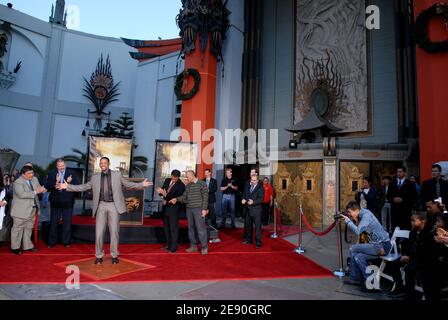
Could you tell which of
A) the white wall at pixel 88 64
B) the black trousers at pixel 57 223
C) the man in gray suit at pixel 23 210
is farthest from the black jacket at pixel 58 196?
the white wall at pixel 88 64

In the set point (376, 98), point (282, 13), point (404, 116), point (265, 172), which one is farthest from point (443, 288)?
point (282, 13)

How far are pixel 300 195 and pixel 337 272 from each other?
631 centimetres

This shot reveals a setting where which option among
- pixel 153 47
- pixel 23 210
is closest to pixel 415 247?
pixel 23 210

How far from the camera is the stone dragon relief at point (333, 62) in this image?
12.4 metres

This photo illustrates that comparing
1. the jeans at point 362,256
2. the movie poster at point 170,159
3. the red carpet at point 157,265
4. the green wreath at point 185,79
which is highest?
the green wreath at point 185,79

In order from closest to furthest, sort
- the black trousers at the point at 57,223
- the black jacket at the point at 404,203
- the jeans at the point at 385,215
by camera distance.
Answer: the black trousers at the point at 57,223 → the black jacket at the point at 404,203 → the jeans at the point at 385,215

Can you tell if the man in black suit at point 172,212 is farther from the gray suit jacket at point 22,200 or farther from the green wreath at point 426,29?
the green wreath at point 426,29

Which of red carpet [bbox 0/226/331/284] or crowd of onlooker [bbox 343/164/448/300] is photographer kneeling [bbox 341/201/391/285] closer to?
crowd of onlooker [bbox 343/164/448/300]

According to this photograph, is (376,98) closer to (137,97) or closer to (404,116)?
(404,116)

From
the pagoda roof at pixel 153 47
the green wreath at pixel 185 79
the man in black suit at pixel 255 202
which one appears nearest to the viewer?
the man in black suit at pixel 255 202

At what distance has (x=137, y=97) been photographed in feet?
63.6

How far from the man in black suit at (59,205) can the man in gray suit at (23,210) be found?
1.33ft

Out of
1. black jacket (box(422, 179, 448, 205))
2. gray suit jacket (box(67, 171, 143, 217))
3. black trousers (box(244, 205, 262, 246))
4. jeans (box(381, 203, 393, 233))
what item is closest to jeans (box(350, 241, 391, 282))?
black jacket (box(422, 179, 448, 205))

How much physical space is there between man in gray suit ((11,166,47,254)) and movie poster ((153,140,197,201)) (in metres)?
4.29
